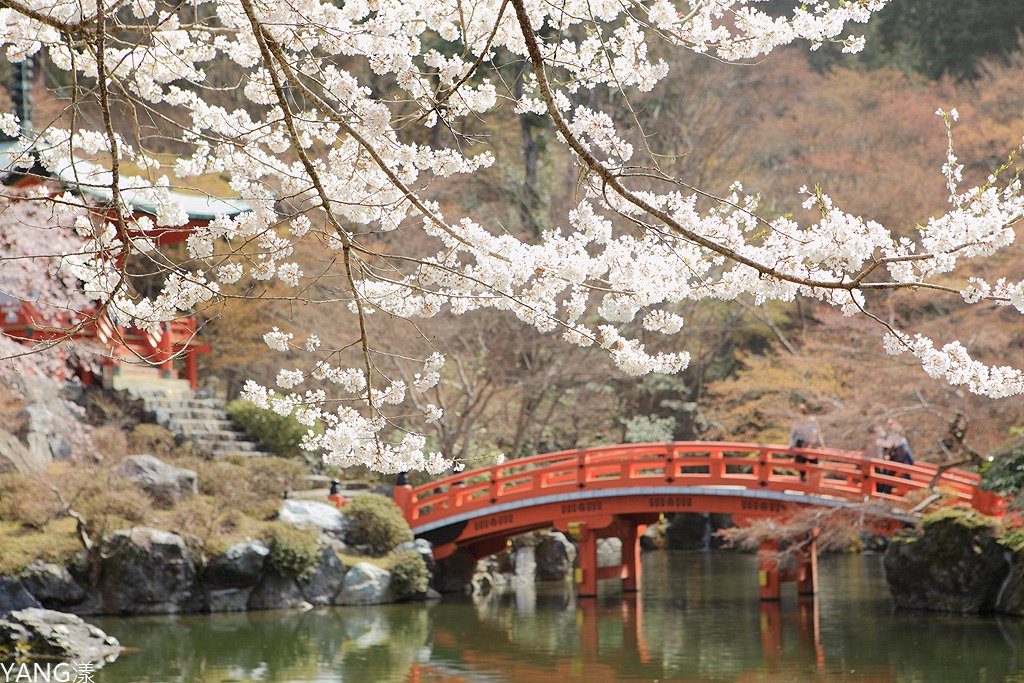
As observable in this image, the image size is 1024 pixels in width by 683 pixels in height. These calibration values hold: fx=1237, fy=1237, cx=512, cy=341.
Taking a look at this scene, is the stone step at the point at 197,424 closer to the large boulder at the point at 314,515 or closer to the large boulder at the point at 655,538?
the large boulder at the point at 314,515

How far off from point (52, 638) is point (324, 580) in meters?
4.92

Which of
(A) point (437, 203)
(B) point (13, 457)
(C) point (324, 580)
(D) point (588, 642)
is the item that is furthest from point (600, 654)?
(B) point (13, 457)

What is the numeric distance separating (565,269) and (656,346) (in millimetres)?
15678

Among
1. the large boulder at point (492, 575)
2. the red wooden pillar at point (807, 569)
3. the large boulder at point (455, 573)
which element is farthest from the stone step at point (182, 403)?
the red wooden pillar at point (807, 569)

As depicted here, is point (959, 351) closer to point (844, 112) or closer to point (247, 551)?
point (247, 551)

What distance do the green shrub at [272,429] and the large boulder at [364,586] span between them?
340 cm

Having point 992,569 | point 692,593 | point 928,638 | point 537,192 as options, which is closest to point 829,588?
point 692,593

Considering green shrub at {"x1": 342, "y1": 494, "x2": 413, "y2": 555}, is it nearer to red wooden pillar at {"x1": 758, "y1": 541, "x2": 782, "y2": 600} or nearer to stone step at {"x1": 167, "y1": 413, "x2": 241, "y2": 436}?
stone step at {"x1": 167, "y1": 413, "x2": 241, "y2": 436}

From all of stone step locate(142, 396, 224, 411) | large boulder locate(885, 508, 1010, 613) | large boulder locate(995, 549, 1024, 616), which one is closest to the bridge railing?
large boulder locate(885, 508, 1010, 613)

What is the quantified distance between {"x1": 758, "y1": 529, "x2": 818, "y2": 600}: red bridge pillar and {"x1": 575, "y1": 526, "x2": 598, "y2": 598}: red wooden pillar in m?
2.16

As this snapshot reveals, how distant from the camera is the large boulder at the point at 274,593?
14.1 m

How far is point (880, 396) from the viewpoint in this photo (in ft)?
49.5

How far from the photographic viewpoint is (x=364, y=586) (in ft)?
48.0

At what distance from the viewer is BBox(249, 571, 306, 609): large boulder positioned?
1407 centimetres
